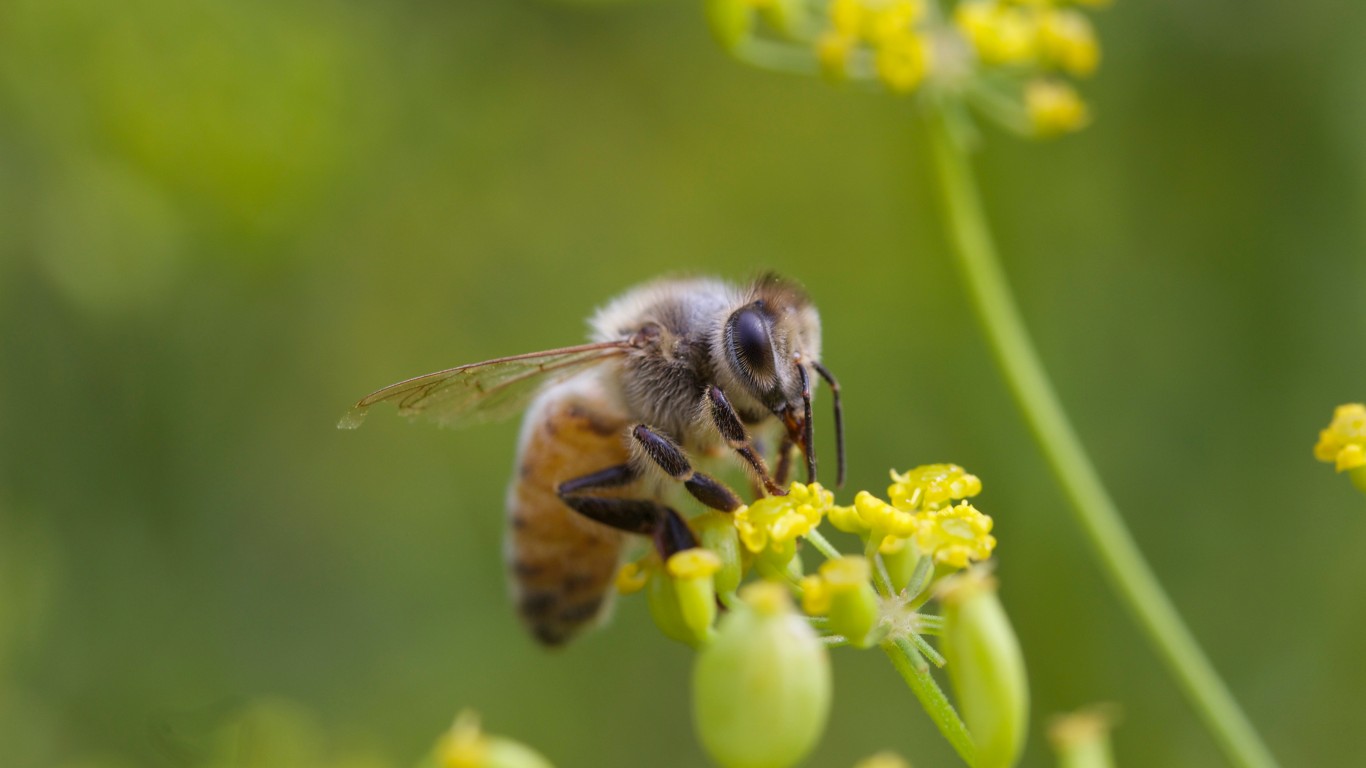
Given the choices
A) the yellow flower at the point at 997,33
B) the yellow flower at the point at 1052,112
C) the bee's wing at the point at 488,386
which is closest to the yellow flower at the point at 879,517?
the bee's wing at the point at 488,386

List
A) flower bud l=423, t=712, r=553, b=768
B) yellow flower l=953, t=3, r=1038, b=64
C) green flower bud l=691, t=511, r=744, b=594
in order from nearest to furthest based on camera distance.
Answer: flower bud l=423, t=712, r=553, b=768 → green flower bud l=691, t=511, r=744, b=594 → yellow flower l=953, t=3, r=1038, b=64

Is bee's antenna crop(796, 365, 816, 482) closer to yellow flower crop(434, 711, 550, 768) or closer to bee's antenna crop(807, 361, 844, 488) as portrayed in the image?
bee's antenna crop(807, 361, 844, 488)

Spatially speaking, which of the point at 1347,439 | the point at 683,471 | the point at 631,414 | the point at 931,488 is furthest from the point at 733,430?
the point at 1347,439

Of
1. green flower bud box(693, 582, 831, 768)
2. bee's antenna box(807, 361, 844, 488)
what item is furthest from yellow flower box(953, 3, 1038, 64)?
green flower bud box(693, 582, 831, 768)

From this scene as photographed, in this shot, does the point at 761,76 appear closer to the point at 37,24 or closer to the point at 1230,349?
the point at 1230,349

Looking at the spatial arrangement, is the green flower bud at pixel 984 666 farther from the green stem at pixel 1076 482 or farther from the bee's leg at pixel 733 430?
the green stem at pixel 1076 482

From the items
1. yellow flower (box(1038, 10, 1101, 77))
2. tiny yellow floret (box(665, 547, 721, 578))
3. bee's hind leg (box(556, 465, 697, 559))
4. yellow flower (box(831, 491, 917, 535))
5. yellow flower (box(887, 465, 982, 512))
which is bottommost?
tiny yellow floret (box(665, 547, 721, 578))

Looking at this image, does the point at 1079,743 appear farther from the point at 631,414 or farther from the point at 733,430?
the point at 631,414
